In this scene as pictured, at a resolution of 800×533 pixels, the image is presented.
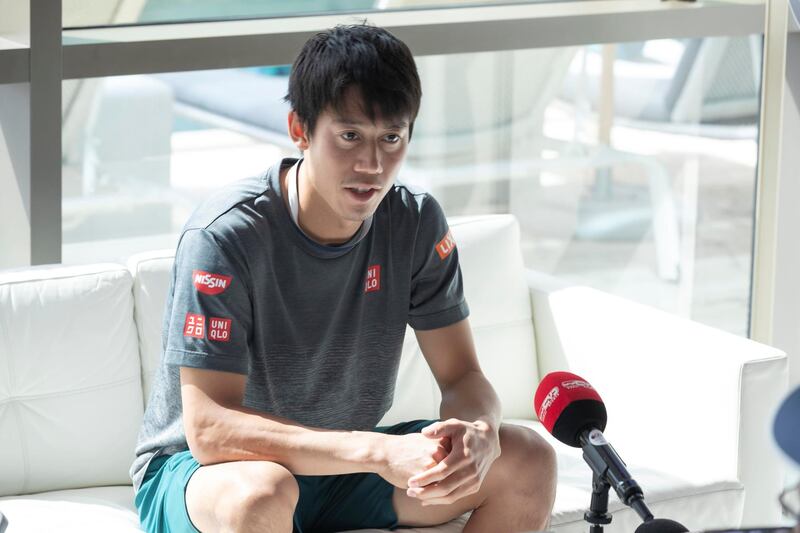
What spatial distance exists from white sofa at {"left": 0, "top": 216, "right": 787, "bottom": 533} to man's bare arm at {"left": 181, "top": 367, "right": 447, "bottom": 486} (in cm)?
29

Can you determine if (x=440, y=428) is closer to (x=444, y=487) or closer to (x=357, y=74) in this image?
(x=444, y=487)

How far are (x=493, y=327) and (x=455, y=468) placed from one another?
0.96 meters

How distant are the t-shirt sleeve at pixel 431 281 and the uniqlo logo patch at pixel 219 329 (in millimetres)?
402

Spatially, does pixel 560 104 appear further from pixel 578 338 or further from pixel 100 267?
pixel 100 267

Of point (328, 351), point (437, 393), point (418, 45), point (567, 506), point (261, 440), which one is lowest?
point (567, 506)

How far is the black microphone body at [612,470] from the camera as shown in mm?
1335

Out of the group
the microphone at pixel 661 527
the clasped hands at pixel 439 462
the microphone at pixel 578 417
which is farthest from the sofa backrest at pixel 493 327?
the microphone at pixel 661 527

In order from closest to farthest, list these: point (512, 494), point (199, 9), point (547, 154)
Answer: point (512, 494) → point (199, 9) → point (547, 154)

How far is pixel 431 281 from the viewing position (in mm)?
2117

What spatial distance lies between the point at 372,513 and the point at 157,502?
37 centimetres

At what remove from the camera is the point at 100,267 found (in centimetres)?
236

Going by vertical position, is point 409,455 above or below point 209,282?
below

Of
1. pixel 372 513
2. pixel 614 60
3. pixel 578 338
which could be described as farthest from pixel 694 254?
pixel 372 513

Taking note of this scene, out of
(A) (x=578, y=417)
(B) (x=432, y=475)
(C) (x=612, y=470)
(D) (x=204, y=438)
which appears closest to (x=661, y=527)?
(C) (x=612, y=470)
